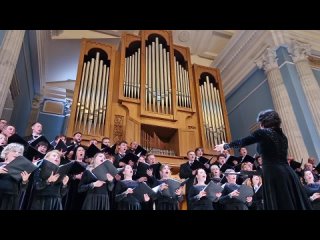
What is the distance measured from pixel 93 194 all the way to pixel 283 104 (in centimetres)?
476

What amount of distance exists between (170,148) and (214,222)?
15.3ft

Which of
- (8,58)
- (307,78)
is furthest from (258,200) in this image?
(8,58)

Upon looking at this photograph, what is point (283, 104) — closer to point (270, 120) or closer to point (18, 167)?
point (270, 120)

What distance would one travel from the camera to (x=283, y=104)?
6.41m

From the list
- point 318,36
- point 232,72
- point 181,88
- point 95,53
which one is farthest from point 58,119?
point 318,36

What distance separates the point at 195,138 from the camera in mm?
6152

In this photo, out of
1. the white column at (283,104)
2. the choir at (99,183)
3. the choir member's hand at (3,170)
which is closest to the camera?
the choir member's hand at (3,170)

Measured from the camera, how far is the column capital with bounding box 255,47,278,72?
707 centimetres

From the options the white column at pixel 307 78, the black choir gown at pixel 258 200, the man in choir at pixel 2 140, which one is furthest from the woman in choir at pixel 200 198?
the white column at pixel 307 78

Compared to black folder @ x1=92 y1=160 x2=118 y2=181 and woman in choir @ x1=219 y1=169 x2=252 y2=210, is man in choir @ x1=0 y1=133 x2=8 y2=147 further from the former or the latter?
woman in choir @ x1=219 y1=169 x2=252 y2=210

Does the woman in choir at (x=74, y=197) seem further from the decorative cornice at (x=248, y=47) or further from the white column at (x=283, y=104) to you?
the decorative cornice at (x=248, y=47)

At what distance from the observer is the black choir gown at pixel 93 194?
Result: 3.09m

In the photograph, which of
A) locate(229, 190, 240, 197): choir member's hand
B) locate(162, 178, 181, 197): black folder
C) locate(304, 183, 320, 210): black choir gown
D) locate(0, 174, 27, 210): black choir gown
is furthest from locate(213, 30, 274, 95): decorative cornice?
locate(0, 174, 27, 210): black choir gown

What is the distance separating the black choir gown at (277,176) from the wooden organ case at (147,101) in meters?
3.24
